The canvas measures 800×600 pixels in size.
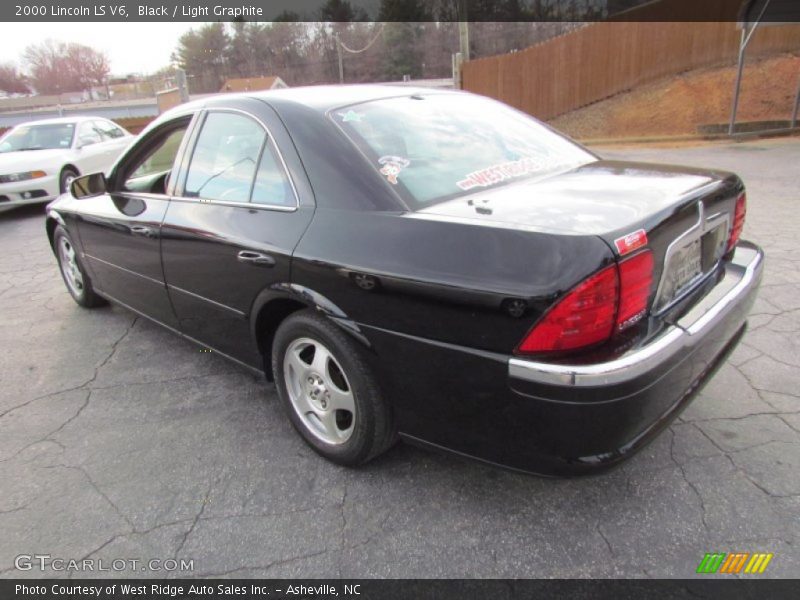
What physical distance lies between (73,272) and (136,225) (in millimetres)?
1826

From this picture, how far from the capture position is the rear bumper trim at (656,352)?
5.39 feet

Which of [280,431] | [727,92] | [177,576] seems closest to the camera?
[177,576]

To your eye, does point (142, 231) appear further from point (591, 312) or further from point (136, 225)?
point (591, 312)

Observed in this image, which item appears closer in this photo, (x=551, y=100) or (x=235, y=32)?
(x=551, y=100)

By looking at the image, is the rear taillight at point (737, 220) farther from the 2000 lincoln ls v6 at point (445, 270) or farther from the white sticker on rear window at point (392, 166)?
the white sticker on rear window at point (392, 166)

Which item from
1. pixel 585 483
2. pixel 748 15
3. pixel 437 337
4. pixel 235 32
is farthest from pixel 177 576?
pixel 235 32

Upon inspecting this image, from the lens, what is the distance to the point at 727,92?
16.8m

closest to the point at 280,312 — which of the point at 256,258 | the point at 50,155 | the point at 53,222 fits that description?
the point at 256,258

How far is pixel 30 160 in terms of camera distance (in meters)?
9.04

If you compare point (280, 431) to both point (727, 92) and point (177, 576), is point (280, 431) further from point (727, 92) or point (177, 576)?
point (727, 92)

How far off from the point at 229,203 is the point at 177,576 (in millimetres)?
1668

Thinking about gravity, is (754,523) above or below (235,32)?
below

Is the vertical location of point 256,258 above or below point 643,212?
below

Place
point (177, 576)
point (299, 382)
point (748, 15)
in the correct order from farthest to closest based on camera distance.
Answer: point (748, 15), point (299, 382), point (177, 576)
